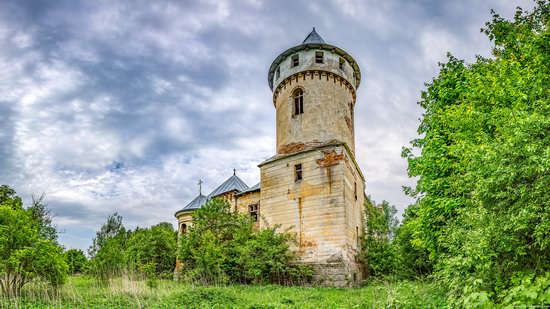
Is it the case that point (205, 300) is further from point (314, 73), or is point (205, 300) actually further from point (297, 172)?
point (314, 73)

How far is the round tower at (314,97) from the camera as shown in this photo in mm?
18281

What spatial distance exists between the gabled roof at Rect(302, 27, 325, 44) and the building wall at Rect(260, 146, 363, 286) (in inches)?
275

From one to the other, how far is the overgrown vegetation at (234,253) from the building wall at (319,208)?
750 mm

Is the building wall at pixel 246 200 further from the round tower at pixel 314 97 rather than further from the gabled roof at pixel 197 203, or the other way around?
the gabled roof at pixel 197 203

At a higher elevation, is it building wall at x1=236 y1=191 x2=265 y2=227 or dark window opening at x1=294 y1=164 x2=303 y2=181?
dark window opening at x1=294 y1=164 x2=303 y2=181

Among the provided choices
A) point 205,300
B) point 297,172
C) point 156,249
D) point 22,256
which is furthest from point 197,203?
point 205,300

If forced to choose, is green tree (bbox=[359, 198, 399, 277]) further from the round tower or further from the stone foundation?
the round tower

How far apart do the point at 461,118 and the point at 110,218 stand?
3571cm

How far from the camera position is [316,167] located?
55.6ft

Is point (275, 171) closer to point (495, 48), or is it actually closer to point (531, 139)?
point (495, 48)

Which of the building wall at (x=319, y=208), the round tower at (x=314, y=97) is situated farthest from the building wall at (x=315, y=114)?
the building wall at (x=319, y=208)

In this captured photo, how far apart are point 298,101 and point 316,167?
439 centimetres

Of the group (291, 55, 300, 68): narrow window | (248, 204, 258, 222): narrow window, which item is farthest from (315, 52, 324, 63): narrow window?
(248, 204, 258, 222): narrow window

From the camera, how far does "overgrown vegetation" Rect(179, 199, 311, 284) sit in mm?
15680
